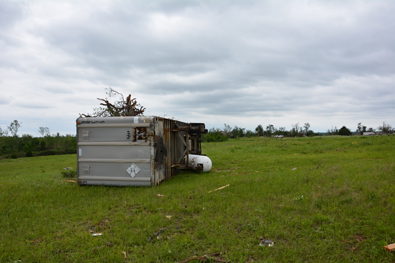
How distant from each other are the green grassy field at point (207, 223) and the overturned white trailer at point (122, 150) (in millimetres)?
813

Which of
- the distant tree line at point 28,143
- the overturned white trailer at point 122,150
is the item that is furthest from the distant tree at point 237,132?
the overturned white trailer at point 122,150

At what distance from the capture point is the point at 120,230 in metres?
4.85

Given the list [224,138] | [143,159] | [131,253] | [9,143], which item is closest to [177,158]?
[143,159]

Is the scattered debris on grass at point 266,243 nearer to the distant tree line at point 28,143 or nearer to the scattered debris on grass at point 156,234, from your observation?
the scattered debris on grass at point 156,234

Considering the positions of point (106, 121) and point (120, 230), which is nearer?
point (120, 230)

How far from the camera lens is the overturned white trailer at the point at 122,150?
341 inches

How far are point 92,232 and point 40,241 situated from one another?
902 millimetres

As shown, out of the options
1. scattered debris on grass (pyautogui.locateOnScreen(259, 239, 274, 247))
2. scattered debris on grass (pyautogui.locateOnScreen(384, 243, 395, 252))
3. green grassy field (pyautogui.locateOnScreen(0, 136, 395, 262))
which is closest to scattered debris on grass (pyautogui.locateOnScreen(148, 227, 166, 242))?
green grassy field (pyautogui.locateOnScreen(0, 136, 395, 262))

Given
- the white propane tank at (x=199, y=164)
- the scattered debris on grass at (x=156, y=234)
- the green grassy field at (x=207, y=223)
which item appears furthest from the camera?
the white propane tank at (x=199, y=164)

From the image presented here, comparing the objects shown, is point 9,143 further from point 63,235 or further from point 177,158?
point 63,235

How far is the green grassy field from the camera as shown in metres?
3.95

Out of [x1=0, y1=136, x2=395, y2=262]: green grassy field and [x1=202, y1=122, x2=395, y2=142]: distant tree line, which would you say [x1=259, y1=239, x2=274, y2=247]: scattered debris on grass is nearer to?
[x1=0, y1=136, x2=395, y2=262]: green grassy field

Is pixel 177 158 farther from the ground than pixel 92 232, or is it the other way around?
pixel 177 158

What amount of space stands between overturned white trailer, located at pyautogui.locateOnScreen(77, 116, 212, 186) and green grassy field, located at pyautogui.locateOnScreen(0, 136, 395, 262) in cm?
81
